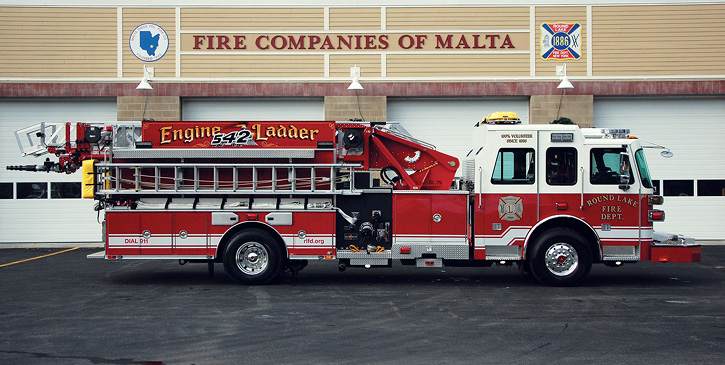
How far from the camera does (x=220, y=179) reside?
12.6 m

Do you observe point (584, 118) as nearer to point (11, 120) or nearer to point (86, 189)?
point (86, 189)

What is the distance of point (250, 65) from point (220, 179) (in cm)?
905

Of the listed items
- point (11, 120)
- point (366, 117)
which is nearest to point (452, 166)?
point (366, 117)

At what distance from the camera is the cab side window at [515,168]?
1237cm

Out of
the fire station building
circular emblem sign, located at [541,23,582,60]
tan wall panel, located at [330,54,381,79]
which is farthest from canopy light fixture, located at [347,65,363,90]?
circular emblem sign, located at [541,23,582,60]

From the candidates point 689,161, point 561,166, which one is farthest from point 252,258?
point 689,161

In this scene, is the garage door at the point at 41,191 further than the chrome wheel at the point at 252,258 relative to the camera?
Yes

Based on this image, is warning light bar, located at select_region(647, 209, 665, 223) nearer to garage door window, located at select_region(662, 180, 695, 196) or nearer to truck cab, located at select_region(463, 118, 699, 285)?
truck cab, located at select_region(463, 118, 699, 285)

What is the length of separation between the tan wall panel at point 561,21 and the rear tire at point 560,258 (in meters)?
9.81

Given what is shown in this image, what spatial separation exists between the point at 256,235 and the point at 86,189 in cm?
304

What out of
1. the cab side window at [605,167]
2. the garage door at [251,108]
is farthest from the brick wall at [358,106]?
the cab side window at [605,167]

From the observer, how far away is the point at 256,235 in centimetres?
1240

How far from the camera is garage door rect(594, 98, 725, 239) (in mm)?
21156

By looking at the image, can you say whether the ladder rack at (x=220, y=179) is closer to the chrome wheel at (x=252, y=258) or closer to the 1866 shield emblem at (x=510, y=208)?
the chrome wheel at (x=252, y=258)
